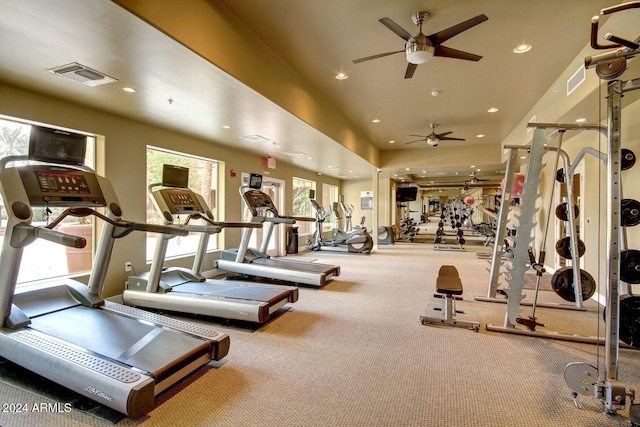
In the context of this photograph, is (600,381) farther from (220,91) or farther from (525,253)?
(220,91)

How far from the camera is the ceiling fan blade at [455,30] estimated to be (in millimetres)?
2432

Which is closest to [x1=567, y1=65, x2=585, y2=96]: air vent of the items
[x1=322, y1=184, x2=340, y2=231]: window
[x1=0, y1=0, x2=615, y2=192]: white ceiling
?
[x1=0, y1=0, x2=615, y2=192]: white ceiling

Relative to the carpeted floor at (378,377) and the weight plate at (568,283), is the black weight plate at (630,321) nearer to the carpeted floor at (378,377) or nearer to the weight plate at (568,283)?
the carpeted floor at (378,377)

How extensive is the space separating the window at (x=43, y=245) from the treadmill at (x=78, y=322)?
956 millimetres

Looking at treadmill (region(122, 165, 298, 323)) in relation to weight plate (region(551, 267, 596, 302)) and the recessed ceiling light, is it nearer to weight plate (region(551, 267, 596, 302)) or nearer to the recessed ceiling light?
weight plate (region(551, 267, 596, 302))

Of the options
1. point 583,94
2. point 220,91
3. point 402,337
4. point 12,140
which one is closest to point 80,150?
point 220,91

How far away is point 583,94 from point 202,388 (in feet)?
15.1

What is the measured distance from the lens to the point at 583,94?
3402 millimetres

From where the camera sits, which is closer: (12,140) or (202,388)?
(202,388)

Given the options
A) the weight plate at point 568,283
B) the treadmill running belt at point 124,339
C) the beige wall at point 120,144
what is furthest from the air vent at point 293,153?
the weight plate at point 568,283

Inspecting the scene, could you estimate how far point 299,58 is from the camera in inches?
147

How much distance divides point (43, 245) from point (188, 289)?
6.02 ft

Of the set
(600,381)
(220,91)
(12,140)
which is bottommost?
(600,381)

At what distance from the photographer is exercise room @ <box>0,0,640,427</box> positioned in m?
1.96
